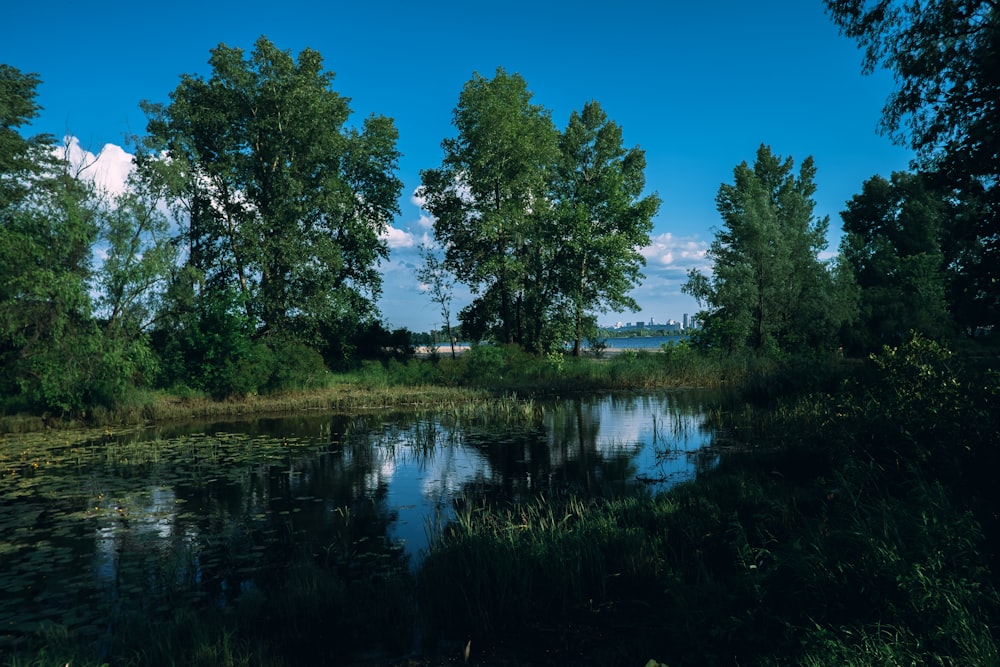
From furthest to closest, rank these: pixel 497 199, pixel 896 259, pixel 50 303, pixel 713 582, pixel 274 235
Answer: pixel 896 259
pixel 497 199
pixel 274 235
pixel 50 303
pixel 713 582

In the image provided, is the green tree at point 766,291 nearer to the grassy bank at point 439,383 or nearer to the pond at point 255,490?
the grassy bank at point 439,383

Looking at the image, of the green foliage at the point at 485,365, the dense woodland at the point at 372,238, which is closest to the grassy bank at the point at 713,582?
the dense woodland at the point at 372,238

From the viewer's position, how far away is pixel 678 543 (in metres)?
7.62

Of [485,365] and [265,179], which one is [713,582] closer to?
[485,365]

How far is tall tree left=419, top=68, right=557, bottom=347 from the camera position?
38.8 metres

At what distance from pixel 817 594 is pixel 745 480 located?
202 inches

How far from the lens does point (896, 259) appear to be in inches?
2068

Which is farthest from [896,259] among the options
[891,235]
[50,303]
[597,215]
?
[50,303]

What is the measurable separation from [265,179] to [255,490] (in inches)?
1060

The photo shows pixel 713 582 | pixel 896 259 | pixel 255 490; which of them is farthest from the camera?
pixel 896 259

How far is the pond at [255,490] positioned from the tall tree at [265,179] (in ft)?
42.4

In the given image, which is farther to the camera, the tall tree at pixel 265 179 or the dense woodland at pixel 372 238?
the tall tree at pixel 265 179

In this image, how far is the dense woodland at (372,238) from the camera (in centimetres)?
1600

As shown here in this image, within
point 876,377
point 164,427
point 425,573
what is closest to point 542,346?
point 164,427
